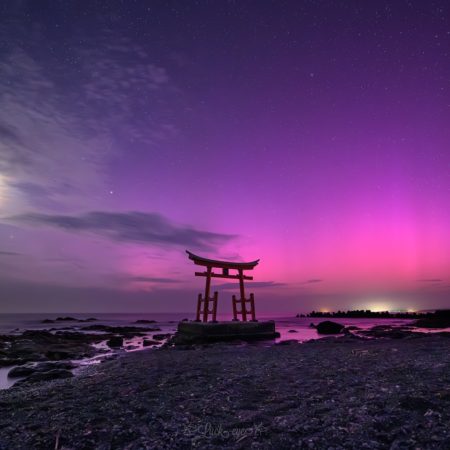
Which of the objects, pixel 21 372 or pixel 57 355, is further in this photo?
pixel 57 355

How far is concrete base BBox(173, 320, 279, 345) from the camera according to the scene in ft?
82.1

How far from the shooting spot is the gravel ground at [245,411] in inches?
217

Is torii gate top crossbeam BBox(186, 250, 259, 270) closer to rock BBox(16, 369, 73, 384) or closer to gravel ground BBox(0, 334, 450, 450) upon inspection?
rock BBox(16, 369, 73, 384)

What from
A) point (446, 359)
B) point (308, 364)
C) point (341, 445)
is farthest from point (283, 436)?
point (446, 359)

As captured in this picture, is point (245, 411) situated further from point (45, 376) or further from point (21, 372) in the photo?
point (21, 372)

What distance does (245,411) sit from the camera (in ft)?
23.0

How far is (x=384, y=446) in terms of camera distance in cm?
497

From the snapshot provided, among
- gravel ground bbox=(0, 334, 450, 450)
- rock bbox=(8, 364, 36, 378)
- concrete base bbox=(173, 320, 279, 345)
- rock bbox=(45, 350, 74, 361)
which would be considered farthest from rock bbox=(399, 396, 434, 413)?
rock bbox=(45, 350, 74, 361)

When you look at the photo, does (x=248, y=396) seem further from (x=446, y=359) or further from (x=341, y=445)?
(x=446, y=359)

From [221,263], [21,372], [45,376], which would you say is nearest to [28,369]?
[21,372]

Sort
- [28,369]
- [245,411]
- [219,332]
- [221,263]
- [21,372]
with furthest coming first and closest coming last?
[221,263] → [219,332] → [28,369] → [21,372] → [245,411]

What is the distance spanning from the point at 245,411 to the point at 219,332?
1882 centimetres

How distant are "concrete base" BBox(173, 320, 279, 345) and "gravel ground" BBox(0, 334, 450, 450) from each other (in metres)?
14.0

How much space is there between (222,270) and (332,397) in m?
21.7
